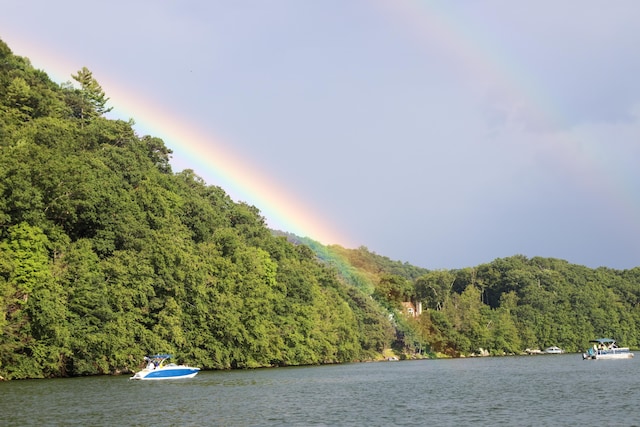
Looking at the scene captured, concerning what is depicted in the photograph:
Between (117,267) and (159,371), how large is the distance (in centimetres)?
1488

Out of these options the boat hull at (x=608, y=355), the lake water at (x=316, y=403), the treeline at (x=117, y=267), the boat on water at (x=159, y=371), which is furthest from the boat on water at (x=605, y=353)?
the boat on water at (x=159, y=371)

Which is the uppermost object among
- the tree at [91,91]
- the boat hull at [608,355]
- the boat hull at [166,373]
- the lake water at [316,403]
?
the tree at [91,91]

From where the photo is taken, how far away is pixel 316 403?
56438 mm

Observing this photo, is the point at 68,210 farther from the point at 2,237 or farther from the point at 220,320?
the point at 220,320

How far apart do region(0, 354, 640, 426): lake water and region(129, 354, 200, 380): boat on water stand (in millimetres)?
2077

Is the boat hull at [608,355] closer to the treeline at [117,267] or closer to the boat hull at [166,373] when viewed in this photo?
the treeline at [117,267]

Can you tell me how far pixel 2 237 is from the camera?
7900cm

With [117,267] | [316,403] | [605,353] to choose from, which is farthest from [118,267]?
[605,353]

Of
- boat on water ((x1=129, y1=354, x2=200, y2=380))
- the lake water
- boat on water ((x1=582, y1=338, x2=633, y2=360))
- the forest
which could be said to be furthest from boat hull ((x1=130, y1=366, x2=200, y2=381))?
boat on water ((x1=582, y1=338, x2=633, y2=360))

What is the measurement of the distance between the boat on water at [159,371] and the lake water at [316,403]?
208 cm

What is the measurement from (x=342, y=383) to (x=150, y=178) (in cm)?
5051

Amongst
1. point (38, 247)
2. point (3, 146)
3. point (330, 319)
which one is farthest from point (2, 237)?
point (330, 319)

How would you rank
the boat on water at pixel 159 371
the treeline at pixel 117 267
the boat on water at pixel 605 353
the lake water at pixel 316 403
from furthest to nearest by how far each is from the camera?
the boat on water at pixel 605 353, the boat on water at pixel 159 371, the treeline at pixel 117 267, the lake water at pixel 316 403

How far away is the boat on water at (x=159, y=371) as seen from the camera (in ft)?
261
